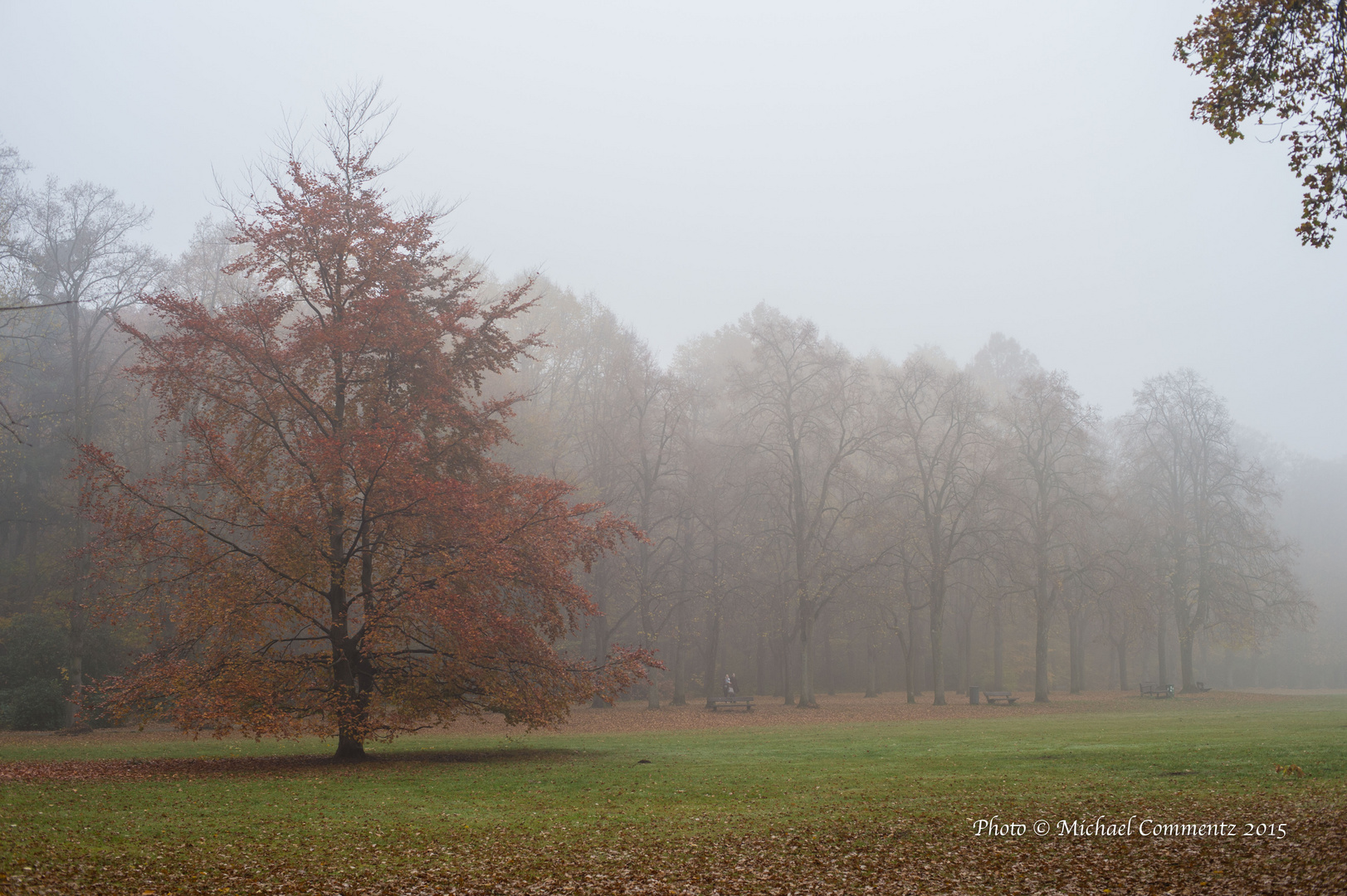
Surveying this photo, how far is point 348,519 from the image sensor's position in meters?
17.6

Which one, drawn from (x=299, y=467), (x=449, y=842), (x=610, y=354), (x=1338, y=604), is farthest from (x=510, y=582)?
(x=1338, y=604)

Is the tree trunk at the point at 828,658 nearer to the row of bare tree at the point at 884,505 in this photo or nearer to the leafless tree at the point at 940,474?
the row of bare tree at the point at 884,505

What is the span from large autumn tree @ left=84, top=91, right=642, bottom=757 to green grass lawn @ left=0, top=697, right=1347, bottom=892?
1398mm

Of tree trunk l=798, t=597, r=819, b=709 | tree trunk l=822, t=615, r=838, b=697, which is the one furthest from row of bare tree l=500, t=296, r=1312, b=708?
tree trunk l=822, t=615, r=838, b=697

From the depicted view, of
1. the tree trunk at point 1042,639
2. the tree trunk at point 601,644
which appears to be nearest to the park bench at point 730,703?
the tree trunk at point 601,644

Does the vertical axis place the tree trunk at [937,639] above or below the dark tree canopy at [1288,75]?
below

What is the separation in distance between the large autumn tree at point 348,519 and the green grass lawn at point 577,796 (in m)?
1.40

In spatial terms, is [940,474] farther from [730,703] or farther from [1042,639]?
[730,703]

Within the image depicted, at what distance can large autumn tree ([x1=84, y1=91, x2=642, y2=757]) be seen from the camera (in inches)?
623

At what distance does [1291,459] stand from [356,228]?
94.7 metres

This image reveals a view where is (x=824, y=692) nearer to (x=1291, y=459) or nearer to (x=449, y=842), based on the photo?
(x=449, y=842)

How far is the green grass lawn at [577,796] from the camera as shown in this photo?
8602 mm

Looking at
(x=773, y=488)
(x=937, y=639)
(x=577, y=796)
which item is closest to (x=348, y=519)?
(x=577, y=796)

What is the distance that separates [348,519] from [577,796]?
8025mm
